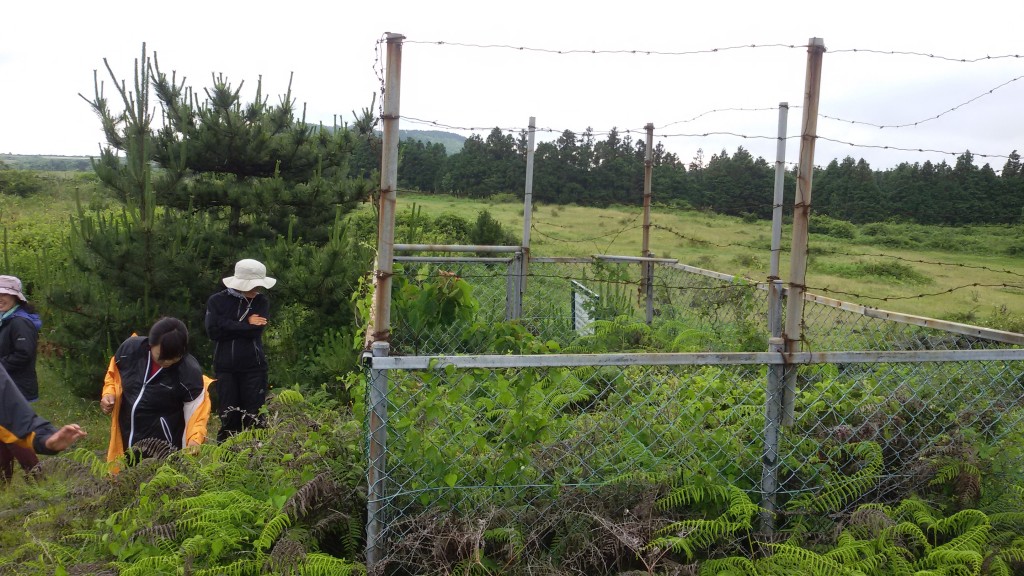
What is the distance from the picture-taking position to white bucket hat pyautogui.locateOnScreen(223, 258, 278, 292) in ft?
17.5

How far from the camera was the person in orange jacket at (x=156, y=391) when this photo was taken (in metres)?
4.16

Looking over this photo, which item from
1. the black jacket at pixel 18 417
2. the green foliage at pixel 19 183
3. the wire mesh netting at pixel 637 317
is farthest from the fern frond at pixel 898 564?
the green foliage at pixel 19 183

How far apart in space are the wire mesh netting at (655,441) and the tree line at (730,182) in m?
1.33

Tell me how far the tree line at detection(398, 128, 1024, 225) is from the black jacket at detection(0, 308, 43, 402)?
3.53 meters

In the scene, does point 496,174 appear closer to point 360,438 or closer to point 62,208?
point 360,438

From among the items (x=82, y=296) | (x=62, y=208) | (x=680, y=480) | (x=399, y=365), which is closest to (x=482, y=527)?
(x=399, y=365)

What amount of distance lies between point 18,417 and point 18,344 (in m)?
1.78

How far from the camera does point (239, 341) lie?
5.33 meters

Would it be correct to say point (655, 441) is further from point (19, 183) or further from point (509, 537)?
point (19, 183)

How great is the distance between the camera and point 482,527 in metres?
3.01

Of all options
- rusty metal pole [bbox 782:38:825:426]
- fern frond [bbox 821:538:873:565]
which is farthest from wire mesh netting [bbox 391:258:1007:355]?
fern frond [bbox 821:538:873:565]

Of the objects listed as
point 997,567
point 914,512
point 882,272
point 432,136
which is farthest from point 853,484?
point 882,272

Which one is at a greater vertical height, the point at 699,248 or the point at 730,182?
the point at 730,182

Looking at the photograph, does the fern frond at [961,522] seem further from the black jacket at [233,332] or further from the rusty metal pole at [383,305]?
the black jacket at [233,332]
